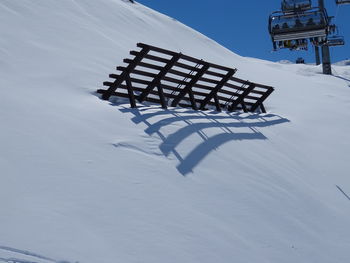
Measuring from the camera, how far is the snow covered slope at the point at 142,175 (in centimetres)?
415

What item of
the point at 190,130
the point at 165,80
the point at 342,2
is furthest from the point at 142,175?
the point at 342,2

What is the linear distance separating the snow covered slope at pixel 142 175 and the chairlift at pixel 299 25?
7710 millimetres

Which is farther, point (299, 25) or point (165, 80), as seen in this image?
point (299, 25)

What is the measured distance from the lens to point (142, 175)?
5578 millimetres

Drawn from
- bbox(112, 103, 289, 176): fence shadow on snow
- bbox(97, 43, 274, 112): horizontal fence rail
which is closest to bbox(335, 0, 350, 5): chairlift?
bbox(97, 43, 274, 112): horizontal fence rail

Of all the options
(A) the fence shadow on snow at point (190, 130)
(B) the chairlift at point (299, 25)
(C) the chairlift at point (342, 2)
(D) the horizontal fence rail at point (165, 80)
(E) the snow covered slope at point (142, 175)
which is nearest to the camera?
(E) the snow covered slope at point (142, 175)

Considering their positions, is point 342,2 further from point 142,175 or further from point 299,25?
point 142,175

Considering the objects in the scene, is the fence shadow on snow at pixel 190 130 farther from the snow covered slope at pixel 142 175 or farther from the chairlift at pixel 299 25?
the chairlift at pixel 299 25

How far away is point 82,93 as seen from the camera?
8.41m

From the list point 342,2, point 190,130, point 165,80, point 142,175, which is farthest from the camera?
point 342,2

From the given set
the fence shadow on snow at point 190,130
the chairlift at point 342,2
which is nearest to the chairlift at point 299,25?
the chairlift at point 342,2

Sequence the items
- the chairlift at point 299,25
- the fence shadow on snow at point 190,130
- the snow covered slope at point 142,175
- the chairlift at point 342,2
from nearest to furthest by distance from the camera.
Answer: the snow covered slope at point 142,175
the fence shadow on snow at point 190,130
the chairlift at point 299,25
the chairlift at point 342,2

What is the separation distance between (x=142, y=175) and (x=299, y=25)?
14835mm

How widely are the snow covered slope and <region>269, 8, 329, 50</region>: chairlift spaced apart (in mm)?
7710
